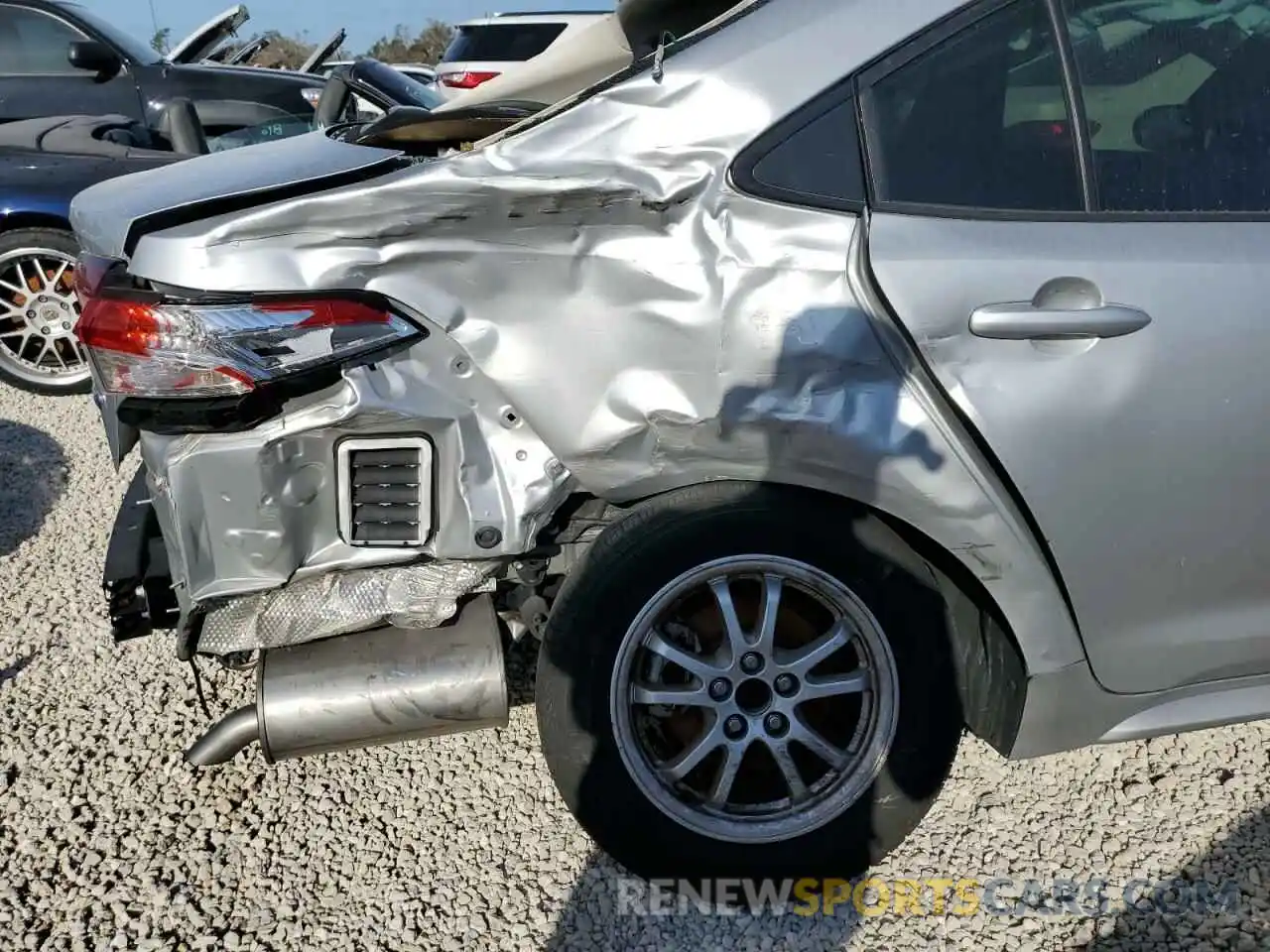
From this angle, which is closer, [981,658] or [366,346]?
[366,346]

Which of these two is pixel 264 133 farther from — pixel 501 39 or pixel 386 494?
pixel 501 39

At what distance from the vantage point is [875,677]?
2.17 m

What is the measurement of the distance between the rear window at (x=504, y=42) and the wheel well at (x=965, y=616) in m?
10.4

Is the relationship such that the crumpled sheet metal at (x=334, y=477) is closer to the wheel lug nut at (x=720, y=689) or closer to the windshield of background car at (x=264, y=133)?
the wheel lug nut at (x=720, y=689)

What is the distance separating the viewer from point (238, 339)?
190 cm

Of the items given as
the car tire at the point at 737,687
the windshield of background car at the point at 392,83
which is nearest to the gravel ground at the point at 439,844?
the car tire at the point at 737,687

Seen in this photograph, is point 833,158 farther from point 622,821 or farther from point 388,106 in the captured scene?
point 388,106

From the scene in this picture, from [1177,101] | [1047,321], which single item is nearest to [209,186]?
[1047,321]

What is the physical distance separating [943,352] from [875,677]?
0.72m

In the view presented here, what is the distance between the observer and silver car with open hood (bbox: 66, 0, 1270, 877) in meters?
1.90

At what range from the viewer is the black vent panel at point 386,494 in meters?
1.99

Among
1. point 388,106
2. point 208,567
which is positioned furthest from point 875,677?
point 388,106

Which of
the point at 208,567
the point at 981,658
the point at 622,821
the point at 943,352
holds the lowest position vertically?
the point at 622,821

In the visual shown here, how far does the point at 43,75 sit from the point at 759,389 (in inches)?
293
